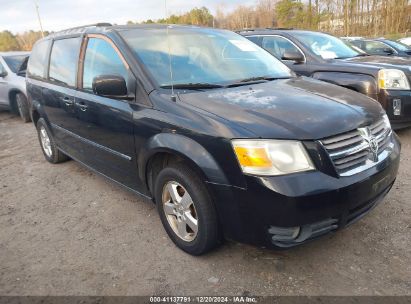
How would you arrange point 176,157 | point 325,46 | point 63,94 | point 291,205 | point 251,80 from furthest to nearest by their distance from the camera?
point 325,46 → point 63,94 → point 251,80 → point 176,157 → point 291,205

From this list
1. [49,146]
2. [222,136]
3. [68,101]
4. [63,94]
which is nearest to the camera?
[222,136]

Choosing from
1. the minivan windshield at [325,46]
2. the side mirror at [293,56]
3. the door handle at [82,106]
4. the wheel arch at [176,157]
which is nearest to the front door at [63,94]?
the door handle at [82,106]

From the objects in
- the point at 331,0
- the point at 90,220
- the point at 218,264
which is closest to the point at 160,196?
the point at 218,264

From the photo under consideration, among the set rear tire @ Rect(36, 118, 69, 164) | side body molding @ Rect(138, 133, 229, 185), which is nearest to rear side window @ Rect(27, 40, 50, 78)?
rear tire @ Rect(36, 118, 69, 164)

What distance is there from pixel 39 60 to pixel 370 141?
4.43 meters

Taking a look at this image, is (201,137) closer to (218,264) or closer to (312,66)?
(218,264)

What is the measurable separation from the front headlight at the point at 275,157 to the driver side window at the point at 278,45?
164 inches

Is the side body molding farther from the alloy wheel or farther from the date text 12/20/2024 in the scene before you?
the date text 12/20/2024

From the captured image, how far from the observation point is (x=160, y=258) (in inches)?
110

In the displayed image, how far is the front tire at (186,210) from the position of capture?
247 cm

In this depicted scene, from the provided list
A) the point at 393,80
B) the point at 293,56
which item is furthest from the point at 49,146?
the point at 393,80

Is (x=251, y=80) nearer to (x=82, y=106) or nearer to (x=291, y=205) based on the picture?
(x=291, y=205)

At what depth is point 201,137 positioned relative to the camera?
2375 millimetres

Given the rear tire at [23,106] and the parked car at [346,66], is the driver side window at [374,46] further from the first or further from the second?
the rear tire at [23,106]
